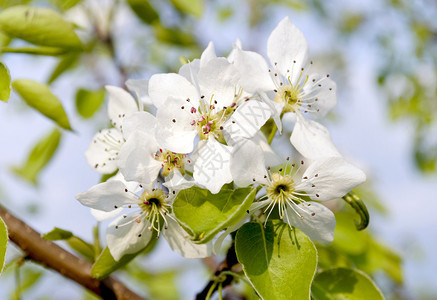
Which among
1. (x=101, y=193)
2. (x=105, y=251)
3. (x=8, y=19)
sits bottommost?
(x=105, y=251)

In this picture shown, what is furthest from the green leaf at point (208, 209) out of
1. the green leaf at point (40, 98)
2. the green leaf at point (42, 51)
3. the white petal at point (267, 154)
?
the green leaf at point (42, 51)

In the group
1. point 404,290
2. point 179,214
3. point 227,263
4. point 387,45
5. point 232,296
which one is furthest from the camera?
point 387,45

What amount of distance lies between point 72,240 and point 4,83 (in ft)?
1.38

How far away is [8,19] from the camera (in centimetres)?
109

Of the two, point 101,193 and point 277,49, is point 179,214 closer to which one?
point 101,193

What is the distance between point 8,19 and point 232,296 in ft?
4.17

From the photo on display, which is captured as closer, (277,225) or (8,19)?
(277,225)

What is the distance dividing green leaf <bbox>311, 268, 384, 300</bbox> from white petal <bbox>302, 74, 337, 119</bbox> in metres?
0.39

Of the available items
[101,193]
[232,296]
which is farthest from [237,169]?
[232,296]

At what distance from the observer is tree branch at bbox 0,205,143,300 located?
3.64 ft

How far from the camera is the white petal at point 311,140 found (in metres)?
1.01

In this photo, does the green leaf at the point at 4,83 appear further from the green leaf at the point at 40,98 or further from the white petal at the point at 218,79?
the white petal at the point at 218,79

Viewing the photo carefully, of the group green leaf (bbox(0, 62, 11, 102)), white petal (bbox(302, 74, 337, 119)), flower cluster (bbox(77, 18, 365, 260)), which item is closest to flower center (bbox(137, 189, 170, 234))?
flower cluster (bbox(77, 18, 365, 260))

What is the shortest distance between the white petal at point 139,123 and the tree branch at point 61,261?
16.1 inches
